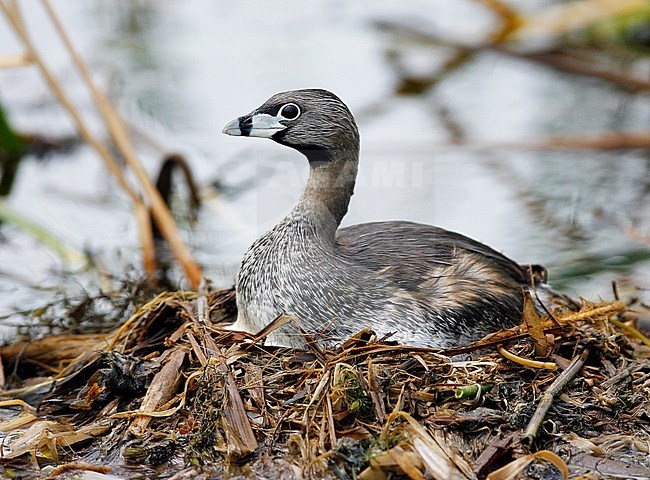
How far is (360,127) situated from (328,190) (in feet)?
14.4

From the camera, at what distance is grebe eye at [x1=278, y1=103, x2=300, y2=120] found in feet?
15.4

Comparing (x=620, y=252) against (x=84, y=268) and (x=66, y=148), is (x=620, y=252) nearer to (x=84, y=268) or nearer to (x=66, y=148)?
(x=84, y=268)

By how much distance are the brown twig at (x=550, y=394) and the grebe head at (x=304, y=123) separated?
4.51 ft

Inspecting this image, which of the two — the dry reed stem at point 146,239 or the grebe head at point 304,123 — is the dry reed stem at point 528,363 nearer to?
the grebe head at point 304,123

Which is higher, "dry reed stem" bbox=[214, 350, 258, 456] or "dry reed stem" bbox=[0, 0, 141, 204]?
"dry reed stem" bbox=[0, 0, 141, 204]

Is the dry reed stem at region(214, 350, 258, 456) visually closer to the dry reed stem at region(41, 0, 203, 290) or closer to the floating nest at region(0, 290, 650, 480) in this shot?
the floating nest at region(0, 290, 650, 480)

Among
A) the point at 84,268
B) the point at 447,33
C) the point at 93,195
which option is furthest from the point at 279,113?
the point at 447,33

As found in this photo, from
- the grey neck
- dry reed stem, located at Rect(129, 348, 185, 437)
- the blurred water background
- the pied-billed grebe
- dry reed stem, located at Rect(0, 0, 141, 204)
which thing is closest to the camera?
dry reed stem, located at Rect(129, 348, 185, 437)

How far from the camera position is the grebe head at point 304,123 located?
4.68 meters

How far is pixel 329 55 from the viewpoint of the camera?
11.2 m

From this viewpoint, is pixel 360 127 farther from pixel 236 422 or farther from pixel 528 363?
pixel 236 422

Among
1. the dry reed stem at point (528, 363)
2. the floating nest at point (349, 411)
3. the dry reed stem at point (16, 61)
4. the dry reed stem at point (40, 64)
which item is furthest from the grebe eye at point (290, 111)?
the dry reed stem at point (16, 61)

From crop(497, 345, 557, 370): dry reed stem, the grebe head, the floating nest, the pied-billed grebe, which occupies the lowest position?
the floating nest

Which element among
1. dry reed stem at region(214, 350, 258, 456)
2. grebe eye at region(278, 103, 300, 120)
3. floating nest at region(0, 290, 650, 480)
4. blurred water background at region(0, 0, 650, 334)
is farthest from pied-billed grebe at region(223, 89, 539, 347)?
blurred water background at region(0, 0, 650, 334)
